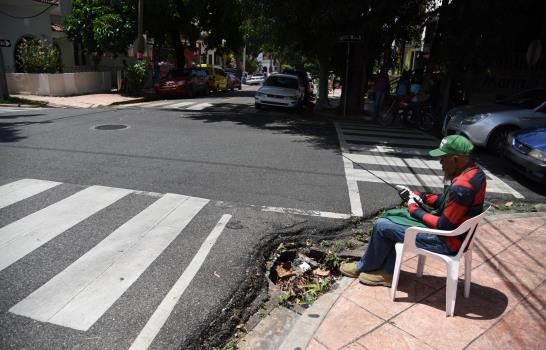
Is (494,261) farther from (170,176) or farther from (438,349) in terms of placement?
(170,176)

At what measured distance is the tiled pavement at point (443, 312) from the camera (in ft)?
11.0

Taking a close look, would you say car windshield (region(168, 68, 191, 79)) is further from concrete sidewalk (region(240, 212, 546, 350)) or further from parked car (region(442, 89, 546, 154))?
concrete sidewalk (region(240, 212, 546, 350))

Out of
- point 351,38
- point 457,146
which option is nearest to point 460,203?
point 457,146

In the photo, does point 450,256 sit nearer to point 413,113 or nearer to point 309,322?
point 309,322

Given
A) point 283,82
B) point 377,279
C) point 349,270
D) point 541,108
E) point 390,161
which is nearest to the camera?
point 377,279

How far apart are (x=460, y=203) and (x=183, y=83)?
73.1 feet

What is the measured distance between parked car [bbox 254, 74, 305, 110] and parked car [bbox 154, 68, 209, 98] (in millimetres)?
7219

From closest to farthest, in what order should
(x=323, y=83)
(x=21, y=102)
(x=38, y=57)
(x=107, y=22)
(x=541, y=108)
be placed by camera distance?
1. (x=541, y=108)
2. (x=21, y=102)
3. (x=323, y=83)
4. (x=38, y=57)
5. (x=107, y=22)

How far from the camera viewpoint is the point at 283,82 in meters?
18.7

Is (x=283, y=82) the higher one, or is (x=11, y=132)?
(x=283, y=82)

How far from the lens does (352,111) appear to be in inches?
703

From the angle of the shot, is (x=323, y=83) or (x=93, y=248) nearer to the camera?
(x=93, y=248)

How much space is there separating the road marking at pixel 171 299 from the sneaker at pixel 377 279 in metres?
1.65

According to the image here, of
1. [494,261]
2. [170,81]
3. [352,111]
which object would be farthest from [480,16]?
[170,81]
